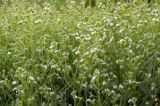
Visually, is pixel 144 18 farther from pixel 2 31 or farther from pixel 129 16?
pixel 2 31

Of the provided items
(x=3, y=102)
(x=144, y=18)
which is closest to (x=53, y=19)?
(x=144, y=18)

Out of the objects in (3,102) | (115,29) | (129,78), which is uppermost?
(115,29)

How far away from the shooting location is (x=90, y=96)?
2.79 m

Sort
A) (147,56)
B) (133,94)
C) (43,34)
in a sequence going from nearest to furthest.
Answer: (133,94), (147,56), (43,34)

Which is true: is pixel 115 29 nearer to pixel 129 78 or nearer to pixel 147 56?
pixel 147 56

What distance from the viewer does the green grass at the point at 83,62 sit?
2783 mm

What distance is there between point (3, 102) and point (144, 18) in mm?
1509

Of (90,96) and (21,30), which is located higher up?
(21,30)

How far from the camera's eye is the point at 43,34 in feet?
12.0

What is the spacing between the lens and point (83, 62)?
291 cm

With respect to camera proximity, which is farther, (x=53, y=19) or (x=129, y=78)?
(x=53, y=19)

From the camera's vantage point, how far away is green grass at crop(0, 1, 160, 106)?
110 inches

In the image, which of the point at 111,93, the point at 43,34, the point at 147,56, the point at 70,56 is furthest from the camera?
the point at 43,34

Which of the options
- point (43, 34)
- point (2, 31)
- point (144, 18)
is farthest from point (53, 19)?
point (144, 18)
